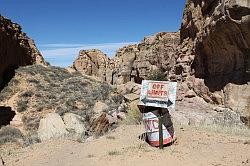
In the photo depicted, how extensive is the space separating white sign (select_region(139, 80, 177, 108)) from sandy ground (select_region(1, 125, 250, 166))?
1.12 metres

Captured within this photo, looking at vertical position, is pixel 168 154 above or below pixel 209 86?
below

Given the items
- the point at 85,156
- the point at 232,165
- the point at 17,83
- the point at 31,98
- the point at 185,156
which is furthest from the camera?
the point at 17,83

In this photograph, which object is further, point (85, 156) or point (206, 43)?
point (206, 43)

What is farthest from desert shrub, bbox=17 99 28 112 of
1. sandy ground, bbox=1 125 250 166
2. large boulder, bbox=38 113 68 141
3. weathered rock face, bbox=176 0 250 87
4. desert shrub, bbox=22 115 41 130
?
sandy ground, bbox=1 125 250 166

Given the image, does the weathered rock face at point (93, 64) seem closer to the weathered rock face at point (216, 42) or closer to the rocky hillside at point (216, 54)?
the rocky hillside at point (216, 54)

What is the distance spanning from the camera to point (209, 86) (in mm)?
15492

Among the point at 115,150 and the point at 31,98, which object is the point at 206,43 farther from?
→ the point at 31,98

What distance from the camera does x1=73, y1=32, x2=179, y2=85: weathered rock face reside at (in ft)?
104

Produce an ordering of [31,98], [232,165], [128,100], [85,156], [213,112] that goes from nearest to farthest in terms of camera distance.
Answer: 1. [232,165]
2. [85,156]
3. [213,112]
4. [128,100]
5. [31,98]

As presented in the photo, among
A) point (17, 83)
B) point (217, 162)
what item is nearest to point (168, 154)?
point (217, 162)

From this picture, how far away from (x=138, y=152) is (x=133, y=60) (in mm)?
46234

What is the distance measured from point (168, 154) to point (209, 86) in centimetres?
685

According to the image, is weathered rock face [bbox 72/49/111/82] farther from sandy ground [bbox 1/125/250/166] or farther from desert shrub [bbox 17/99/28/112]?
sandy ground [bbox 1/125/250/166]

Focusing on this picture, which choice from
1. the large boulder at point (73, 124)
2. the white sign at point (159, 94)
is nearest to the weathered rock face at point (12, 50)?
the large boulder at point (73, 124)
